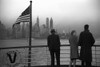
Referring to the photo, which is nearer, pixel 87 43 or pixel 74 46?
pixel 87 43

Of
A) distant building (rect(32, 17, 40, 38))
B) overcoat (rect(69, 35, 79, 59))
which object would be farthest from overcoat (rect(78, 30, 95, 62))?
distant building (rect(32, 17, 40, 38))

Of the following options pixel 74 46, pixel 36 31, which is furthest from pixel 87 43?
pixel 36 31

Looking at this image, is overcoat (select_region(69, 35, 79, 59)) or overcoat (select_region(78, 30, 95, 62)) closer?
overcoat (select_region(78, 30, 95, 62))

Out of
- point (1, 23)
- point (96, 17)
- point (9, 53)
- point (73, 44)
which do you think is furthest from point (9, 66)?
point (1, 23)

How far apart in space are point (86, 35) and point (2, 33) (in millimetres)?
6642

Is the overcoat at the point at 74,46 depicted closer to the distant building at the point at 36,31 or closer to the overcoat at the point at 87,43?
the overcoat at the point at 87,43

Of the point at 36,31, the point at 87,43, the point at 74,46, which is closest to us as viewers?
the point at 87,43

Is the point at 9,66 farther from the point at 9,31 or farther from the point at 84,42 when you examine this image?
the point at 9,31

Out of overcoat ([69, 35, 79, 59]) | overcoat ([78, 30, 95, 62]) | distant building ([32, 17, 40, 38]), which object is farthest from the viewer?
distant building ([32, 17, 40, 38])

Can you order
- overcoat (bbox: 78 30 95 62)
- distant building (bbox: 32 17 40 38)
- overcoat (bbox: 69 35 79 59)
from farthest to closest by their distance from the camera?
distant building (bbox: 32 17 40 38) → overcoat (bbox: 69 35 79 59) → overcoat (bbox: 78 30 95 62)

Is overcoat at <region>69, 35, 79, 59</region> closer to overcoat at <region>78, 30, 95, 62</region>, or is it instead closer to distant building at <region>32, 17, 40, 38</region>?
overcoat at <region>78, 30, 95, 62</region>

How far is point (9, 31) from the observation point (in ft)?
35.2

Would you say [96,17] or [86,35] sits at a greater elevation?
[96,17]

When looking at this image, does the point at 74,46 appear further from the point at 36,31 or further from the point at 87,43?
the point at 36,31
